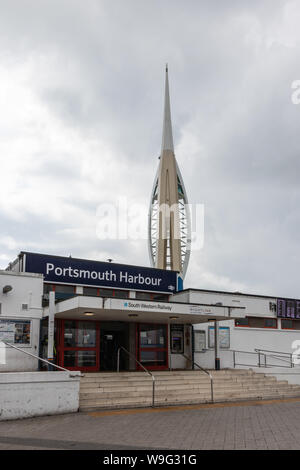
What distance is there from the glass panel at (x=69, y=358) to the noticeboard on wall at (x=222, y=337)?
6651 millimetres

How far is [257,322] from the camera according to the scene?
76.3 ft

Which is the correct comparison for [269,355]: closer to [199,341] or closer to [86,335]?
[199,341]

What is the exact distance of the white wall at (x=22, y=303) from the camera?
16219mm

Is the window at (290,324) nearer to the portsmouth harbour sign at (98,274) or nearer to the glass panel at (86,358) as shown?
the portsmouth harbour sign at (98,274)

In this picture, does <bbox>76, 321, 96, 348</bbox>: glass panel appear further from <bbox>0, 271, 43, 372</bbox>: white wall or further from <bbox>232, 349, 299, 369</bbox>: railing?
<bbox>232, 349, 299, 369</bbox>: railing

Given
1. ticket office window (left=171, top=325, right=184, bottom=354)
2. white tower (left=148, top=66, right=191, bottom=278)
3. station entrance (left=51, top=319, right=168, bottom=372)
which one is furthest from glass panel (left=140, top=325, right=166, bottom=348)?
white tower (left=148, top=66, right=191, bottom=278)

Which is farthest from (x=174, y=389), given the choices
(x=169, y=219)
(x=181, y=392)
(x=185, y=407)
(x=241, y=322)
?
(x=169, y=219)

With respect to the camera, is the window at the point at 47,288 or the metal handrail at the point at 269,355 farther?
the metal handrail at the point at 269,355

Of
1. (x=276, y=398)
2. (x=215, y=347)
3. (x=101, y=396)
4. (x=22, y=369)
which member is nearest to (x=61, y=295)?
(x=22, y=369)

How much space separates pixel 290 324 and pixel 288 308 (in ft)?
2.99

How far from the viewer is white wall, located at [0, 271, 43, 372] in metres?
16.2

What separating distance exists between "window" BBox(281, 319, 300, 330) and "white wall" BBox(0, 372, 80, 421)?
14336 millimetres

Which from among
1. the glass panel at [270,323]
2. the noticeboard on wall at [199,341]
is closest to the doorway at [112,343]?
the noticeboard on wall at [199,341]

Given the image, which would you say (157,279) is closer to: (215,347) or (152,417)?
(215,347)
